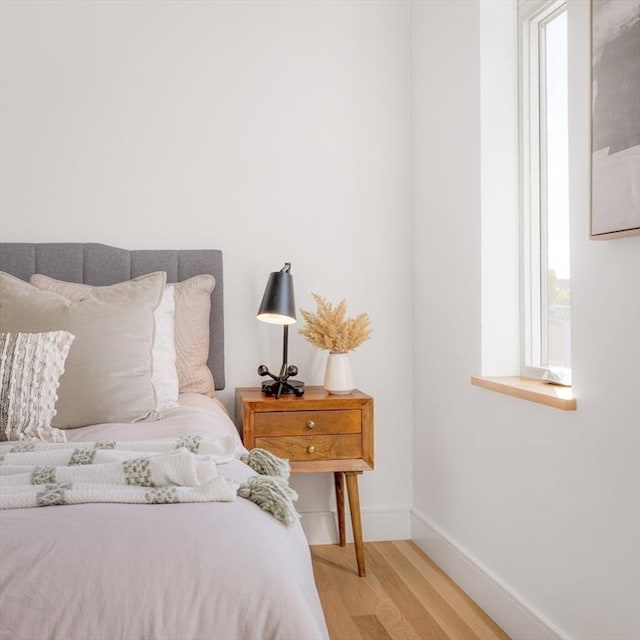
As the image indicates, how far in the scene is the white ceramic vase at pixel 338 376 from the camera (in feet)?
9.25

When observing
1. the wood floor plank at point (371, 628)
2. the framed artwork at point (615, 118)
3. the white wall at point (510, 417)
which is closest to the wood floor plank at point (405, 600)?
the wood floor plank at point (371, 628)

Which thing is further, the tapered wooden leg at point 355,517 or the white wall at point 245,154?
the white wall at point 245,154

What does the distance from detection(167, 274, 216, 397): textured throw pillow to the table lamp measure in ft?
0.75

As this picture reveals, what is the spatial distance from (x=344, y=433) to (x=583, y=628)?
1.12 m

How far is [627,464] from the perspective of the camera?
1.71 m

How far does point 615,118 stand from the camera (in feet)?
5.66

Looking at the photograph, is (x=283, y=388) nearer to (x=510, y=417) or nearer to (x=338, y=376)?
(x=338, y=376)

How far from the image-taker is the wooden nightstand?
106 inches

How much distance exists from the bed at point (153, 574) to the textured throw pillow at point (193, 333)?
1499mm

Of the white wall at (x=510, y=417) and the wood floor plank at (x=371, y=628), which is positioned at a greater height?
the white wall at (x=510, y=417)

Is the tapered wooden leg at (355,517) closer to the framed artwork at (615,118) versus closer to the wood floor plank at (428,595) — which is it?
the wood floor plank at (428,595)

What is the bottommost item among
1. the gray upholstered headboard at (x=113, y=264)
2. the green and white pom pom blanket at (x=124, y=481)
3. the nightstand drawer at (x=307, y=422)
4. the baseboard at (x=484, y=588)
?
the baseboard at (x=484, y=588)

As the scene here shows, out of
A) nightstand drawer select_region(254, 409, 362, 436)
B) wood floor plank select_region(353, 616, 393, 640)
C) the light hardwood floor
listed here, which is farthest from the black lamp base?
wood floor plank select_region(353, 616, 393, 640)

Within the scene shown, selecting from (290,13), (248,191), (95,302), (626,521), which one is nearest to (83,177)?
(248,191)
